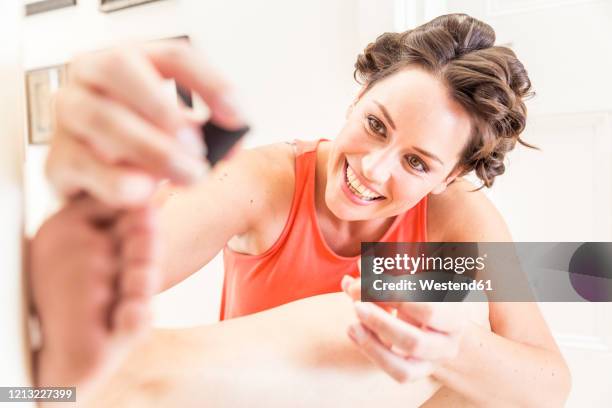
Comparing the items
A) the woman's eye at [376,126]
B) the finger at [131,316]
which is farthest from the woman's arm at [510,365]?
the finger at [131,316]

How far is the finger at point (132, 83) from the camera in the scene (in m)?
0.17

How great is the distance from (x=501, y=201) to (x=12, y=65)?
836mm

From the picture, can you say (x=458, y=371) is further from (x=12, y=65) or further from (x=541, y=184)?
(x=541, y=184)

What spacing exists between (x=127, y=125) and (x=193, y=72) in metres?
0.03

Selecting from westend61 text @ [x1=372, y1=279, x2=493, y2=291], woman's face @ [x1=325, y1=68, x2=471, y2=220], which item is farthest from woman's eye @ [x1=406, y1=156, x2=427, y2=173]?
westend61 text @ [x1=372, y1=279, x2=493, y2=291]

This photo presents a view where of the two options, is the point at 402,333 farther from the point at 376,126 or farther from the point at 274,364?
the point at 376,126

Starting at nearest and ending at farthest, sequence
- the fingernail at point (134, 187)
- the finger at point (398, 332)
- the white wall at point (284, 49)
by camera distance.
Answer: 1. the fingernail at point (134, 187)
2. the finger at point (398, 332)
3. the white wall at point (284, 49)

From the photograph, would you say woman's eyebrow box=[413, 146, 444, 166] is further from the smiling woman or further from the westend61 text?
the westend61 text

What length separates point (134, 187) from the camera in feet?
0.56

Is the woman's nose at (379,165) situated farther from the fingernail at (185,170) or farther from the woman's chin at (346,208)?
the fingernail at (185,170)

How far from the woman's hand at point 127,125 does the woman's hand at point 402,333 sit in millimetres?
214

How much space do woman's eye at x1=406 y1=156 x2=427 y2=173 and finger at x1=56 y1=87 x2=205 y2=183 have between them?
36cm

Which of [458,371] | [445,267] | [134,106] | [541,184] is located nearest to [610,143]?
[541,184]

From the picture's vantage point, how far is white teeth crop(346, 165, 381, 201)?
54 centimetres
